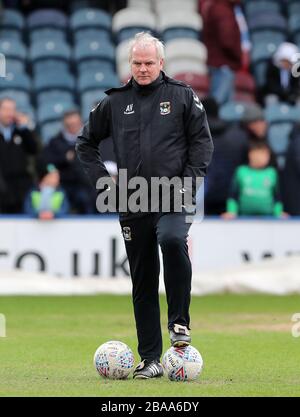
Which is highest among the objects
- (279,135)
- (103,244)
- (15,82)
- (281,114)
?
(15,82)

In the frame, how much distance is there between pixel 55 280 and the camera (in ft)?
59.3

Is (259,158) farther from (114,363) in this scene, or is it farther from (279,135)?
(114,363)

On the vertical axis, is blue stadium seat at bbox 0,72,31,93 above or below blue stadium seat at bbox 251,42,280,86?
below

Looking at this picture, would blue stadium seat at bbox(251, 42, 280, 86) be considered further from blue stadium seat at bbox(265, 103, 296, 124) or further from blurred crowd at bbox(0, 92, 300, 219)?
blurred crowd at bbox(0, 92, 300, 219)

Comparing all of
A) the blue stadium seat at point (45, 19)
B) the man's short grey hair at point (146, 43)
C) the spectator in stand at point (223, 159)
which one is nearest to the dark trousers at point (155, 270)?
the man's short grey hair at point (146, 43)

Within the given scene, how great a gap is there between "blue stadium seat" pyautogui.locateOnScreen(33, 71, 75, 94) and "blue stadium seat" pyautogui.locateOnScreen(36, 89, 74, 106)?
9 cm

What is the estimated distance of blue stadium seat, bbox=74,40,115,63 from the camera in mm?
23828

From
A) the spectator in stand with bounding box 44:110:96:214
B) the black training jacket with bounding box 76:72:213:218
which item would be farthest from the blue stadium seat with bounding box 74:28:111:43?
the black training jacket with bounding box 76:72:213:218

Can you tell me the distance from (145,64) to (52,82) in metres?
13.8

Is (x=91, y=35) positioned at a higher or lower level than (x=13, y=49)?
higher

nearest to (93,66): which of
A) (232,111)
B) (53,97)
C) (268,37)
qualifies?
(53,97)

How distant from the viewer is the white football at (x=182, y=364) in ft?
31.0

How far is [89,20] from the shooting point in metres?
24.2
